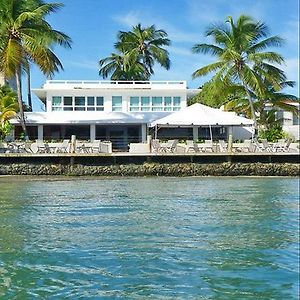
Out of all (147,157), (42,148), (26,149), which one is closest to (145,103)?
(147,157)

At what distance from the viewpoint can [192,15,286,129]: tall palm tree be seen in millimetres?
33531

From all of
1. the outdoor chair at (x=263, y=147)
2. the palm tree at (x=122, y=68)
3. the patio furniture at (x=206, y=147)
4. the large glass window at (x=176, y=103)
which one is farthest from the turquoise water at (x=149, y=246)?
the palm tree at (x=122, y=68)

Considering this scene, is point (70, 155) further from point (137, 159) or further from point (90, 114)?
point (90, 114)

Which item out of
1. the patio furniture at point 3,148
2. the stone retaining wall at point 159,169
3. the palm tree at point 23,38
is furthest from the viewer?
the palm tree at point 23,38

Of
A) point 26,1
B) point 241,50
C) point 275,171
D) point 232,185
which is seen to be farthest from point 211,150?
point 26,1

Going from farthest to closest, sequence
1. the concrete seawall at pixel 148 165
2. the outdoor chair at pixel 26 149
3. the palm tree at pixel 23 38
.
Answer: the palm tree at pixel 23 38 < the outdoor chair at pixel 26 149 < the concrete seawall at pixel 148 165

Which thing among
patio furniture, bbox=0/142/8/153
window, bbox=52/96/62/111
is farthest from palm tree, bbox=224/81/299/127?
patio furniture, bbox=0/142/8/153

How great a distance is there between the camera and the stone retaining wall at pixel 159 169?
25.8m

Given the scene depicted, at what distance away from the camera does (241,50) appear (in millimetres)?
34344

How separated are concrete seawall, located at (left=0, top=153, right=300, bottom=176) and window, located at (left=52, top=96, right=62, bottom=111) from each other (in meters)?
12.9

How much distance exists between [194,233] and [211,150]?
664 inches

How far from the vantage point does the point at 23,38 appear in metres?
31.4

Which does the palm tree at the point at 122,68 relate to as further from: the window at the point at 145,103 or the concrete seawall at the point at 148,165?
the concrete seawall at the point at 148,165

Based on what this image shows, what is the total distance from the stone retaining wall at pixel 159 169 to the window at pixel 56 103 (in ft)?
43.1
